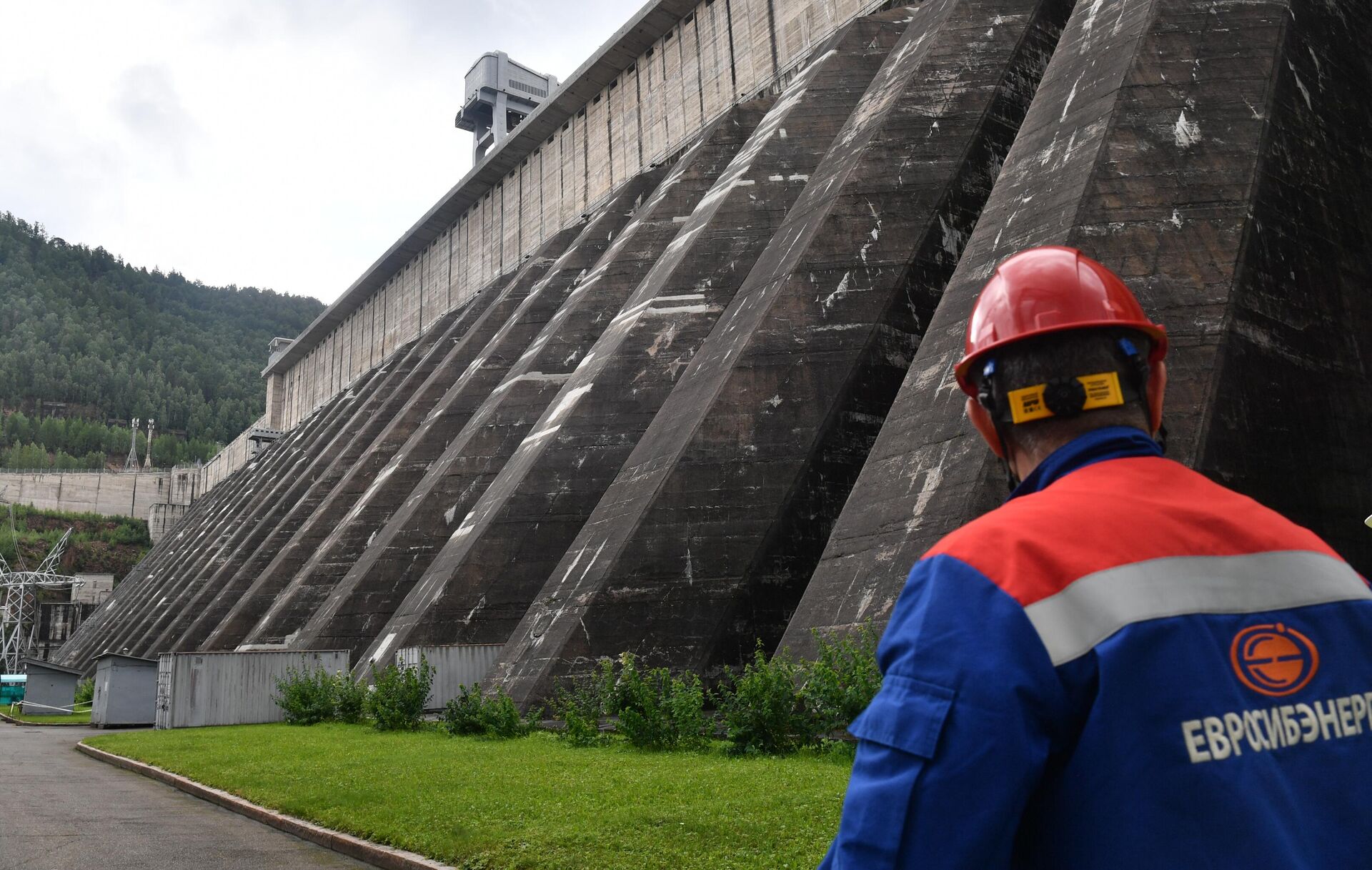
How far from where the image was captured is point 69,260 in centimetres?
14188

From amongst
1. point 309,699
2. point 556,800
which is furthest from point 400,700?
point 556,800

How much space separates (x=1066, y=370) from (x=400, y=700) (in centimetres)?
1288

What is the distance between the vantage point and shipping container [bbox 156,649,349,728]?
18.2 m

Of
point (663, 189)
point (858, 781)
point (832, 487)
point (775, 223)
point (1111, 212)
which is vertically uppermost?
point (663, 189)

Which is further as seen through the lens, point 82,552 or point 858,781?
point 82,552

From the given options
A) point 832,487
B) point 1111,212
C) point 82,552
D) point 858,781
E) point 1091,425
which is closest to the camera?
point 858,781

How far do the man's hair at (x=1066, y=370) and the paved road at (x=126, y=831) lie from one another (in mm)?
5698

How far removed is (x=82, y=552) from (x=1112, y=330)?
7734cm

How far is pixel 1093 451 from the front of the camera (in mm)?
1478

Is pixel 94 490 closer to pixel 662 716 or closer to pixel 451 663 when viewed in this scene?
pixel 451 663

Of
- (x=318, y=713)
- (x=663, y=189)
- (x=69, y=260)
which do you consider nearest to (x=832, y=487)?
(x=318, y=713)

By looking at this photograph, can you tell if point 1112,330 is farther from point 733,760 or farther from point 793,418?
point 793,418

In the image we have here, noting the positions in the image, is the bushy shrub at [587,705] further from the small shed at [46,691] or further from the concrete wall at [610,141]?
the small shed at [46,691]

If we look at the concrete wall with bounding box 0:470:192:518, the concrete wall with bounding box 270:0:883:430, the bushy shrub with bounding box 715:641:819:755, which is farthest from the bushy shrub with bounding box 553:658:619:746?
the concrete wall with bounding box 0:470:192:518
